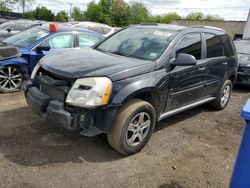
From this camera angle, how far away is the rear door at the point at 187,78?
3.72 m

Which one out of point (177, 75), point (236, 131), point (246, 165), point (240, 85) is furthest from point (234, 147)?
point (240, 85)

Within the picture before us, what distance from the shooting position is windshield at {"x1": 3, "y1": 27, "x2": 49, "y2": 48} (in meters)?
5.67

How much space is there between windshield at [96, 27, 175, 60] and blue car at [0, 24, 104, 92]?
1850 mm

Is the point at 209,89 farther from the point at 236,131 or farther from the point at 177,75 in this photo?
the point at 177,75

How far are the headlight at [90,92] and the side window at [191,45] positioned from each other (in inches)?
58.3

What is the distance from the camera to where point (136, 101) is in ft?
10.5

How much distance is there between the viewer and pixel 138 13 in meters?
70.0

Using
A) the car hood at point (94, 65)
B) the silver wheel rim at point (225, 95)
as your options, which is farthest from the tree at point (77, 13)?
the car hood at point (94, 65)

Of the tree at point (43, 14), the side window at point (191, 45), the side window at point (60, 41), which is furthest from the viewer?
the tree at point (43, 14)

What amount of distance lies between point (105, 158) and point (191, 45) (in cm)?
237

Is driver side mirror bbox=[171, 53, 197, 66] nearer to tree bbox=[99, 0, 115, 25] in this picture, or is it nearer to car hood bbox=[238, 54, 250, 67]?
car hood bbox=[238, 54, 250, 67]

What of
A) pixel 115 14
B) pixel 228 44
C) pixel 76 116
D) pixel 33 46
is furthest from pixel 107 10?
pixel 76 116

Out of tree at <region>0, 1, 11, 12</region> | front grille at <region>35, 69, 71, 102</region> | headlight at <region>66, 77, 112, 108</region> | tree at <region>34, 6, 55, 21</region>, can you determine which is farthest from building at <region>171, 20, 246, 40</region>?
tree at <region>34, 6, 55, 21</region>

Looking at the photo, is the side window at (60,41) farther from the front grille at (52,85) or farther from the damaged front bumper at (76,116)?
the damaged front bumper at (76,116)
